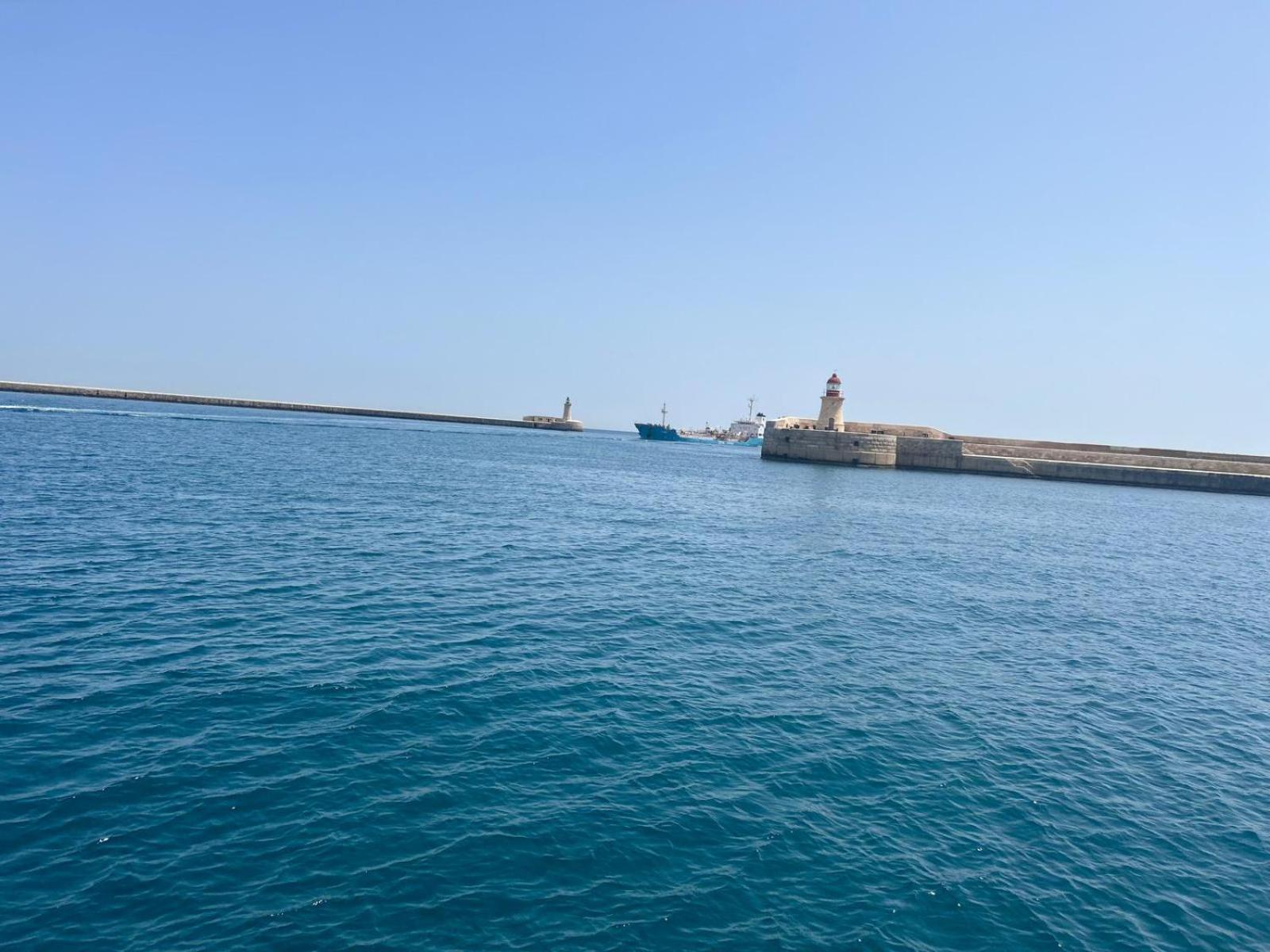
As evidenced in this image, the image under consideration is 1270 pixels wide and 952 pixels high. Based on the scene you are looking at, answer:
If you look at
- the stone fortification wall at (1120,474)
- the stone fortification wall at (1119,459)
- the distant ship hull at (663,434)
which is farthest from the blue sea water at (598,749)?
the distant ship hull at (663,434)

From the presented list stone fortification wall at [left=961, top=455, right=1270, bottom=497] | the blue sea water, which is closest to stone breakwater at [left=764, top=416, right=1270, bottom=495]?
stone fortification wall at [left=961, top=455, right=1270, bottom=497]

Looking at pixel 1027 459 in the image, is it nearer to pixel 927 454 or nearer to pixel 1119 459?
pixel 927 454

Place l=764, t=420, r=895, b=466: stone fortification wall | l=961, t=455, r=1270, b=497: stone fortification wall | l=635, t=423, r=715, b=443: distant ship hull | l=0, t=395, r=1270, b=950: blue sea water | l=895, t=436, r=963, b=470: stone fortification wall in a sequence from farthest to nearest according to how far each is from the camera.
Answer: l=635, t=423, r=715, b=443: distant ship hull < l=764, t=420, r=895, b=466: stone fortification wall < l=895, t=436, r=963, b=470: stone fortification wall < l=961, t=455, r=1270, b=497: stone fortification wall < l=0, t=395, r=1270, b=950: blue sea water

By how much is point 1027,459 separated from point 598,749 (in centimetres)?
9503

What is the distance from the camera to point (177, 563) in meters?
21.9

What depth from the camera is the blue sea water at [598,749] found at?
830cm

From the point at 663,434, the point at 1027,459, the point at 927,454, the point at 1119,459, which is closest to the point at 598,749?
the point at 927,454

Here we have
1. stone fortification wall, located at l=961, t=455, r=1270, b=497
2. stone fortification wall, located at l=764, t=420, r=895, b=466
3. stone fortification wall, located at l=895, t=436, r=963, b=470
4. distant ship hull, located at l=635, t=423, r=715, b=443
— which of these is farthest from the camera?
distant ship hull, located at l=635, t=423, r=715, b=443

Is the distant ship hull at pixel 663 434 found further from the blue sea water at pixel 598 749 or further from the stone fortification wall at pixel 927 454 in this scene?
the blue sea water at pixel 598 749

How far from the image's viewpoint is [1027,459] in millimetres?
91312

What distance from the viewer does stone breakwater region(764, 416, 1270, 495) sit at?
281ft

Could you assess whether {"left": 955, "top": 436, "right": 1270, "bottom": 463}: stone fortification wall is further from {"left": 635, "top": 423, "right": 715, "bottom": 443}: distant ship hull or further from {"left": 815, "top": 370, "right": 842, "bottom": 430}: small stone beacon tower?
{"left": 635, "top": 423, "right": 715, "bottom": 443}: distant ship hull

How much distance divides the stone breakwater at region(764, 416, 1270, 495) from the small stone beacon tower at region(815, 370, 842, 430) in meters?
1.61

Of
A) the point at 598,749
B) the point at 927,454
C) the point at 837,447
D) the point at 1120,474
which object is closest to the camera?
the point at 598,749
